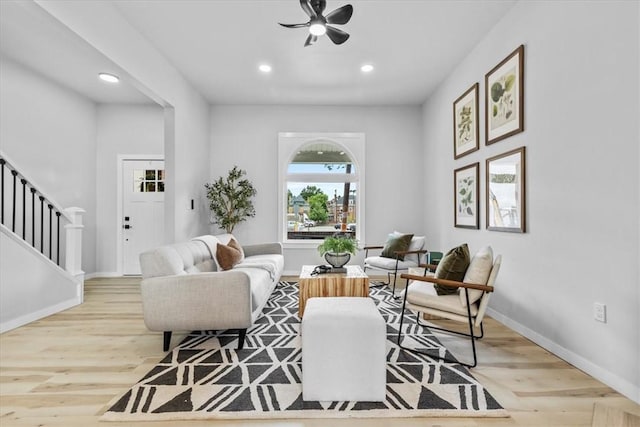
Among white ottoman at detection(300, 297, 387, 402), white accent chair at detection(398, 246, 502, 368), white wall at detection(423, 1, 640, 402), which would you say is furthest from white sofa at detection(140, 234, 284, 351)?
white wall at detection(423, 1, 640, 402)

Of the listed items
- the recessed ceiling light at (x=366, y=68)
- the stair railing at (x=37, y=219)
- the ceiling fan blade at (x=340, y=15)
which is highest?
the recessed ceiling light at (x=366, y=68)

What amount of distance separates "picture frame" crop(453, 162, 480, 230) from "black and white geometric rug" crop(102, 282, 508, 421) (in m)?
1.65

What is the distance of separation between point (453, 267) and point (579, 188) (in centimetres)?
102

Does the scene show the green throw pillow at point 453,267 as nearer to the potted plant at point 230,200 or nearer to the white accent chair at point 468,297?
the white accent chair at point 468,297

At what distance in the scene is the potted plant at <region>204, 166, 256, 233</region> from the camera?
5516 mm

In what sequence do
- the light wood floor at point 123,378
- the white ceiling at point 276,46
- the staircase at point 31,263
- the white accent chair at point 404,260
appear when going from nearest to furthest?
the light wood floor at point 123,378 → the white ceiling at point 276,46 → the staircase at point 31,263 → the white accent chair at point 404,260

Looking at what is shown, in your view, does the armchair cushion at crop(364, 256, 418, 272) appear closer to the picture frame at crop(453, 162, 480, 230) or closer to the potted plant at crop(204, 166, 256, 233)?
the picture frame at crop(453, 162, 480, 230)

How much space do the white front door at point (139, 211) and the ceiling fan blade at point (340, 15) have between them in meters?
4.23

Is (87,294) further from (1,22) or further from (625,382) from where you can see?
(625,382)

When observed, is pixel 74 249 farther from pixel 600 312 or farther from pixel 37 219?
pixel 600 312

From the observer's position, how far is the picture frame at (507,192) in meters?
3.04

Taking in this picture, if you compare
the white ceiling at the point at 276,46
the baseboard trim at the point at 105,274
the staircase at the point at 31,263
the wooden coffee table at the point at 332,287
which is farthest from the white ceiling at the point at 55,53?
the baseboard trim at the point at 105,274

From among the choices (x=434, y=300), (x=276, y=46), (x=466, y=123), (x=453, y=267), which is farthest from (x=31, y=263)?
(x=466, y=123)

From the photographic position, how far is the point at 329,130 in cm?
600
